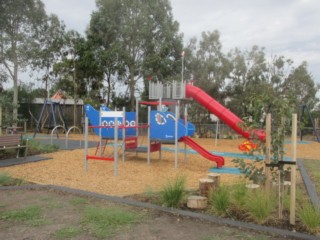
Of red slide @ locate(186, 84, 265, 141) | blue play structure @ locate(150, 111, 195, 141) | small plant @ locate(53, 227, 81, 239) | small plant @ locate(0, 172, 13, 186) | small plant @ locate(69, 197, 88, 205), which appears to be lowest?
small plant @ locate(53, 227, 81, 239)

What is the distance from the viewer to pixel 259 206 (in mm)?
3938

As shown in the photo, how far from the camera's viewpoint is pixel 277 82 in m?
22.9

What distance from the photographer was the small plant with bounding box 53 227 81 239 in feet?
11.5

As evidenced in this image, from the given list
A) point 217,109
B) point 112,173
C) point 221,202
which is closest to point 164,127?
point 112,173

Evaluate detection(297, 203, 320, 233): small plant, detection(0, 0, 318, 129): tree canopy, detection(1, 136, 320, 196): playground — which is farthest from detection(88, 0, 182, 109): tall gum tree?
detection(297, 203, 320, 233): small plant

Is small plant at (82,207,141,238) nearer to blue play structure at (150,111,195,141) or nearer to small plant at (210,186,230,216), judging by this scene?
small plant at (210,186,230,216)

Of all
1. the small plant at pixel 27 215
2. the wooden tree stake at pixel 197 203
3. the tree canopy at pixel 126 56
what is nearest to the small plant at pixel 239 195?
the wooden tree stake at pixel 197 203

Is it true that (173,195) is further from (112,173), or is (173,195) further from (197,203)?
(112,173)

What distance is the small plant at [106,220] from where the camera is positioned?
3.65m

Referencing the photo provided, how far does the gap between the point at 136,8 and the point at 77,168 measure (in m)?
15.3

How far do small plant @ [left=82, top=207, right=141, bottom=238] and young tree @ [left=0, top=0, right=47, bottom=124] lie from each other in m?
19.7

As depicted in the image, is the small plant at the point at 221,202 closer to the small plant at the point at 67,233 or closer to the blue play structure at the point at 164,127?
the small plant at the point at 67,233

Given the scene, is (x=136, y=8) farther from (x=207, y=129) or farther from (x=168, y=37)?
(x=207, y=129)

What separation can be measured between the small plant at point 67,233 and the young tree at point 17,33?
20077 mm
